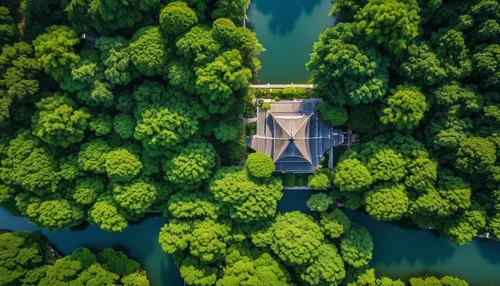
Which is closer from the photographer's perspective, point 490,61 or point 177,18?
point 177,18

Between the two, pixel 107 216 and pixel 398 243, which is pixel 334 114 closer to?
pixel 398 243

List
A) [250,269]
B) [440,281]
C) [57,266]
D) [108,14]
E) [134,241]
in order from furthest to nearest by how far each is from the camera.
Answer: [134,241] < [440,281] < [57,266] < [250,269] < [108,14]

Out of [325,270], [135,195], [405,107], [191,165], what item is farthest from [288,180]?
[135,195]

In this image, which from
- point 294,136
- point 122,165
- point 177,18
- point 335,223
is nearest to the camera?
point 177,18

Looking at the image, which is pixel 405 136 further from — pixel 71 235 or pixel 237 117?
pixel 71 235

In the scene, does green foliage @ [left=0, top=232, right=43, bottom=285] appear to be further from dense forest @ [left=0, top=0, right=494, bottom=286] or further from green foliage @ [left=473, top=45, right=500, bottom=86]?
green foliage @ [left=473, top=45, right=500, bottom=86]

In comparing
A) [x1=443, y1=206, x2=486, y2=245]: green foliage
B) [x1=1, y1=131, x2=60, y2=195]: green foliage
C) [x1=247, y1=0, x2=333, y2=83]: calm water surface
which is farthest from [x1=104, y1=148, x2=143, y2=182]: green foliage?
[x1=443, y1=206, x2=486, y2=245]: green foliage

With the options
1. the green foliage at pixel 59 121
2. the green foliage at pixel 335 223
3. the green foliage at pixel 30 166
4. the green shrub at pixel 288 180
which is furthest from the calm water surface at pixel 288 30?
the green foliage at pixel 30 166
